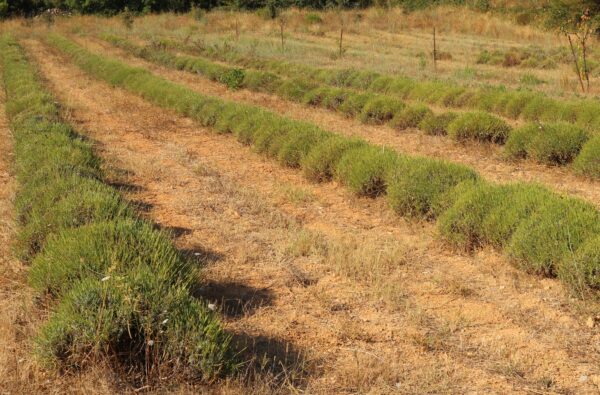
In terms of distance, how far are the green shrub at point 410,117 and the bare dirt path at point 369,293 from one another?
A: 13.3ft

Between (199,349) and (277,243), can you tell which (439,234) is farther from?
(199,349)

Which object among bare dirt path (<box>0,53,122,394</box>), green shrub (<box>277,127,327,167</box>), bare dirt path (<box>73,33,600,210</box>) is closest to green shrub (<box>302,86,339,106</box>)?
bare dirt path (<box>73,33,600,210</box>)

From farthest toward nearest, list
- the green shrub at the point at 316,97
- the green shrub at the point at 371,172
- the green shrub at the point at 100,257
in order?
the green shrub at the point at 316,97
the green shrub at the point at 371,172
the green shrub at the point at 100,257

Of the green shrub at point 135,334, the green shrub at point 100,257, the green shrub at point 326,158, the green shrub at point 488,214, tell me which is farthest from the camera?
the green shrub at point 326,158

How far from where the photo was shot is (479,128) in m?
10.5

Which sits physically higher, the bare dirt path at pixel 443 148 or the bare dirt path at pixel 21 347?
the bare dirt path at pixel 21 347

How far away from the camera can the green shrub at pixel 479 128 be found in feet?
34.0

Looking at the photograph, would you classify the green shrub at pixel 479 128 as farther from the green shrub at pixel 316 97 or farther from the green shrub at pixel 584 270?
the green shrub at pixel 584 270

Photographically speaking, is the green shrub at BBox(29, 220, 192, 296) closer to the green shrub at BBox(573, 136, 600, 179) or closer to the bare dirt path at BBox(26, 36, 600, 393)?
the bare dirt path at BBox(26, 36, 600, 393)

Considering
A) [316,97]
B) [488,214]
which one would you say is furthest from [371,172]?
[316,97]

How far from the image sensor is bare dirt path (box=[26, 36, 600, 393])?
3738mm

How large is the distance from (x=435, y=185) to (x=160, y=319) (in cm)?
384

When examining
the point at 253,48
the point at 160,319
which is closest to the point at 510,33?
the point at 253,48

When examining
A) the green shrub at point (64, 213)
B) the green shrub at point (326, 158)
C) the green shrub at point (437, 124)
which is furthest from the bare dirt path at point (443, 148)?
the green shrub at point (64, 213)
